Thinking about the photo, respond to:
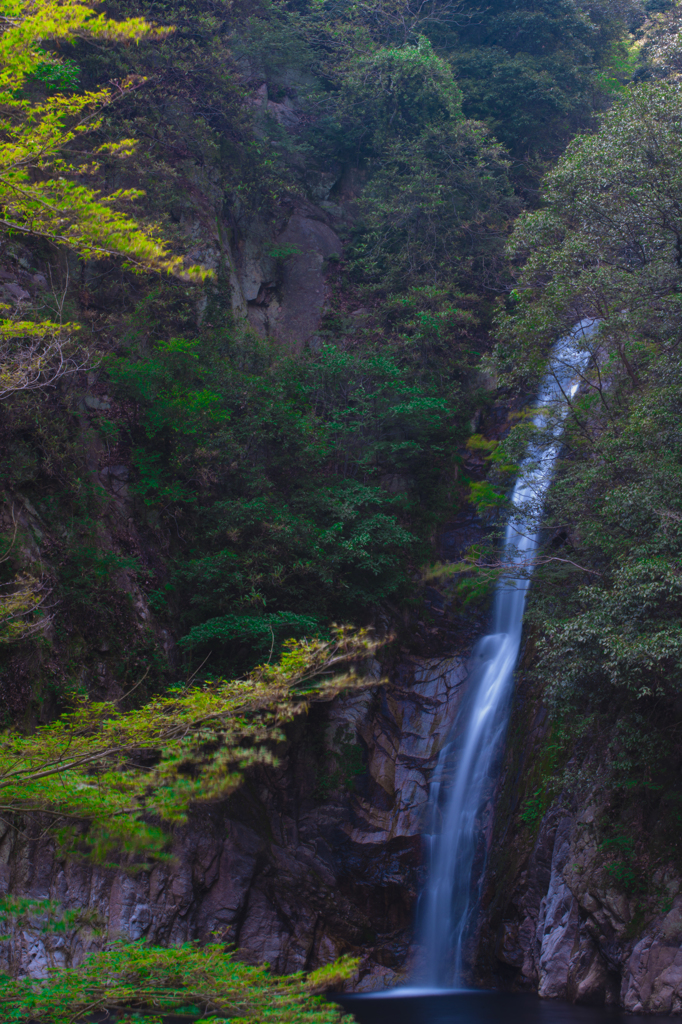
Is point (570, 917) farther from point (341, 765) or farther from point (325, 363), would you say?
point (325, 363)

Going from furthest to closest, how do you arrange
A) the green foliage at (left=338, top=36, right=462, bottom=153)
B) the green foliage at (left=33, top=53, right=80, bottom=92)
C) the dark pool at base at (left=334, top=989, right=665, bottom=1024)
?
the green foliage at (left=338, top=36, right=462, bottom=153)
the green foliage at (left=33, top=53, right=80, bottom=92)
the dark pool at base at (left=334, top=989, right=665, bottom=1024)

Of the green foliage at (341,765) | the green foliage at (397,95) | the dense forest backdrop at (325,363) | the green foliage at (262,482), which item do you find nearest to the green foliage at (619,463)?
the dense forest backdrop at (325,363)

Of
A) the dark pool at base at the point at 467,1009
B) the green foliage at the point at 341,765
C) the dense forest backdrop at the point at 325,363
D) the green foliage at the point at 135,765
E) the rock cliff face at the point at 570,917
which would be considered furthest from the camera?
the green foliage at the point at 341,765

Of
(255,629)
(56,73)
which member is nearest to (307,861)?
(255,629)

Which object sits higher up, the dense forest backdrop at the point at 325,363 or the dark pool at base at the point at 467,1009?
the dense forest backdrop at the point at 325,363

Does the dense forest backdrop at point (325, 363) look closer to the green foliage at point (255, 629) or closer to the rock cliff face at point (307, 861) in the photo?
the green foliage at point (255, 629)

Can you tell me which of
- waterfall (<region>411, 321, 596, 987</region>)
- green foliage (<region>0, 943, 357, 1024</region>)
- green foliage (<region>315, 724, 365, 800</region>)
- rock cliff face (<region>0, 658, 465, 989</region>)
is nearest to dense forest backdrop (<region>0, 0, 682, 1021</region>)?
waterfall (<region>411, 321, 596, 987</region>)

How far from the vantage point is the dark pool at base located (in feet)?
28.3

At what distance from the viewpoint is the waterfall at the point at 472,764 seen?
1215 centimetres

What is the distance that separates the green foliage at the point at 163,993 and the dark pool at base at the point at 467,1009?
6035 millimetres

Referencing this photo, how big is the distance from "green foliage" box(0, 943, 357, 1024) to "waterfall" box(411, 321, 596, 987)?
8309mm

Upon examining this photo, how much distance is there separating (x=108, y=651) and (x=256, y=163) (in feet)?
51.1

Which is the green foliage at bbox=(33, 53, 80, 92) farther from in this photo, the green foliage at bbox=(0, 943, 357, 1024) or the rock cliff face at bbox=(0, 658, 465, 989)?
the green foliage at bbox=(0, 943, 357, 1024)

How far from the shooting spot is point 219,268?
18547 mm
